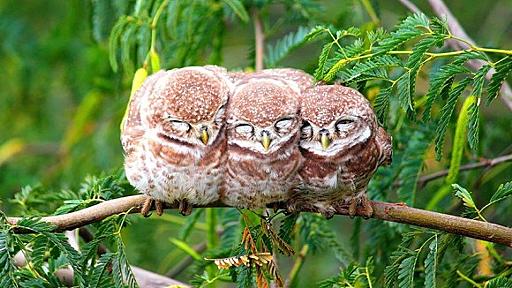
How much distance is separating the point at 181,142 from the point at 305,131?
15.2 inches

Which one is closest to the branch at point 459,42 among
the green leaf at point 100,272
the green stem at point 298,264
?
the green stem at point 298,264

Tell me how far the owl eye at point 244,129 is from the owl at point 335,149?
0.17m

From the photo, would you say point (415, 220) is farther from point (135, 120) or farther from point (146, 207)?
point (135, 120)

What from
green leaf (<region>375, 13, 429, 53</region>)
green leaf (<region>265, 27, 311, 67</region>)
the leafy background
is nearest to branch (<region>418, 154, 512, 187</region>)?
the leafy background

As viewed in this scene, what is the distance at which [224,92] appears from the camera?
289 centimetres

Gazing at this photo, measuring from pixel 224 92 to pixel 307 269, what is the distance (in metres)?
2.44

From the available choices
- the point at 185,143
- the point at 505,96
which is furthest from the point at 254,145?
the point at 505,96

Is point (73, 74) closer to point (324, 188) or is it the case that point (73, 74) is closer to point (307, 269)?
point (307, 269)

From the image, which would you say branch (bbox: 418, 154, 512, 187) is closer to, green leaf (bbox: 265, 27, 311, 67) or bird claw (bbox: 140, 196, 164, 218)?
green leaf (bbox: 265, 27, 311, 67)

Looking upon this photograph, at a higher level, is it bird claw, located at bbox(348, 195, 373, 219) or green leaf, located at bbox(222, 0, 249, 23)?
green leaf, located at bbox(222, 0, 249, 23)

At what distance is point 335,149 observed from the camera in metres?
2.87

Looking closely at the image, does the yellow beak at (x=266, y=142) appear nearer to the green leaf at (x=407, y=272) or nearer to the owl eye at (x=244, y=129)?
the owl eye at (x=244, y=129)

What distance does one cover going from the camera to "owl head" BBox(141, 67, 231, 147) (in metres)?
2.82

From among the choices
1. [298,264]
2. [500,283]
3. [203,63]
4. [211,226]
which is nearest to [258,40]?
[203,63]
